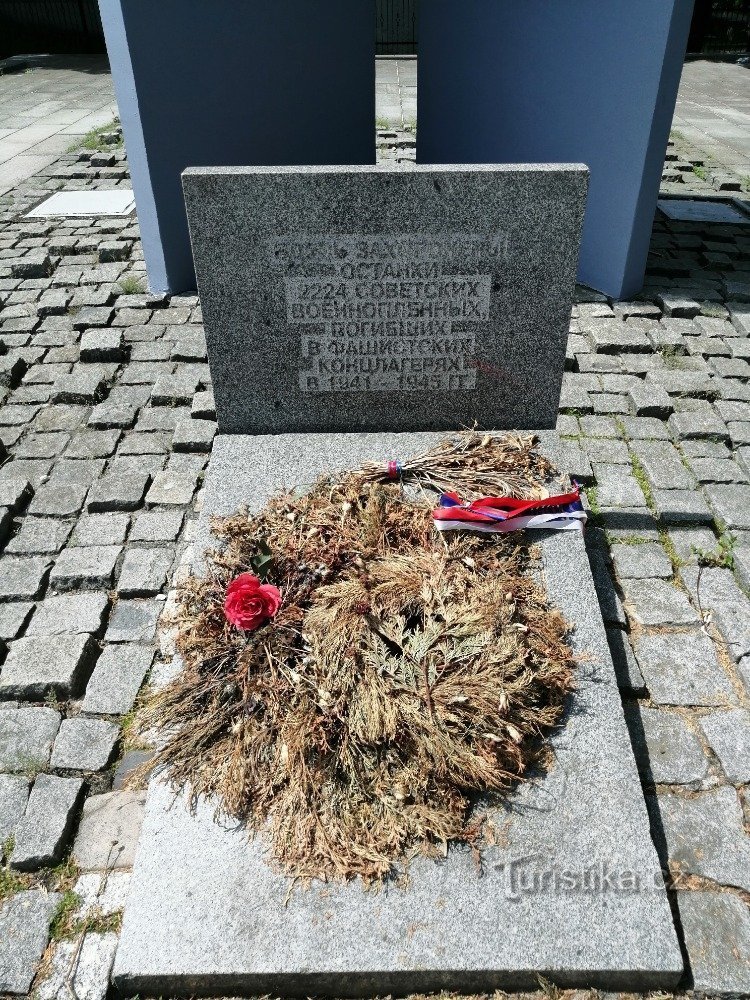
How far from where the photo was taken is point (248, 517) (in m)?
3.35

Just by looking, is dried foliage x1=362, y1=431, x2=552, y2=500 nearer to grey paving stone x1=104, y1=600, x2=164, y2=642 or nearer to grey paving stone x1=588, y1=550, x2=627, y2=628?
grey paving stone x1=588, y1=550, x2=627, y2=628

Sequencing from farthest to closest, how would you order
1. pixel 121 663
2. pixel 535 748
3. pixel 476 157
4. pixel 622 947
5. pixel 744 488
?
1. pixel 476 157
2. pixel 744 488
3. pixel 121 663
4. pixel 535 748
5. pixel 622 947

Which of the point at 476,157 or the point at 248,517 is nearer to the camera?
the point at 248,517

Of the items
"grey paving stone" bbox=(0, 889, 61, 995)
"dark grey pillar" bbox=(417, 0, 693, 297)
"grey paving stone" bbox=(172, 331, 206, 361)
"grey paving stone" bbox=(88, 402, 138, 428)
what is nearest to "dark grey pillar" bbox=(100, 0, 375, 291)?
"grey paving stone" bbox=(172, 331, 206, 361)

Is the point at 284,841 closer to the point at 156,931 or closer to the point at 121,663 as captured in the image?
the point at 156,931

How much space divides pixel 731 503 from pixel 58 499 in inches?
133

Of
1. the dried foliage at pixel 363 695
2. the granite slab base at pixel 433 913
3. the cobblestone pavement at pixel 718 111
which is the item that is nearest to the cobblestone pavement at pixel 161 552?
A: the granite slab base at pixel 433 913

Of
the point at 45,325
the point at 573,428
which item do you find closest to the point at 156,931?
the point at 573,428

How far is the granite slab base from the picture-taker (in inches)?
84.0

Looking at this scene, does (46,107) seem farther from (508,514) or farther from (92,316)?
(508,514)

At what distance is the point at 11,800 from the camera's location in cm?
272

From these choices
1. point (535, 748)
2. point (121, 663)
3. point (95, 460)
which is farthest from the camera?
point (95, 460)

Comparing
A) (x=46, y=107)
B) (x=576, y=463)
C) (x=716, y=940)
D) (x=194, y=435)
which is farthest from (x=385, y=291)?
(x=46, y=107)

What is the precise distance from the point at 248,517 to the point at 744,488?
8.31 ft
